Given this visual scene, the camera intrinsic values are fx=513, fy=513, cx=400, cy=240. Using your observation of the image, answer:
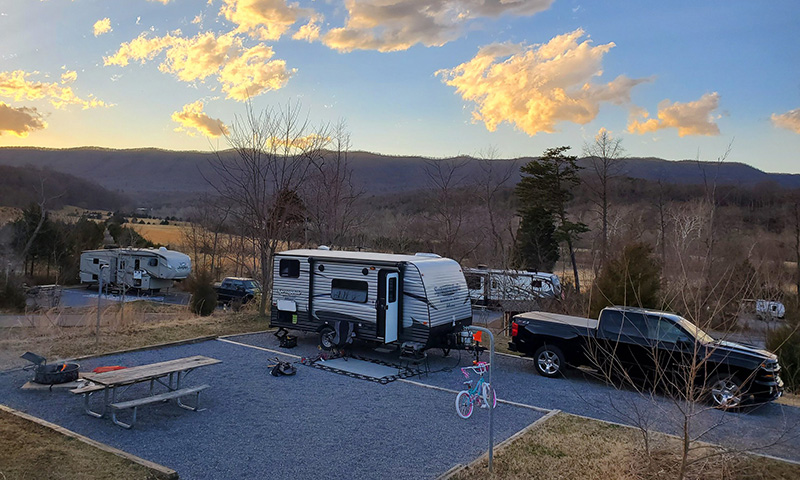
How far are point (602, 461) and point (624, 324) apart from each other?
4168mm

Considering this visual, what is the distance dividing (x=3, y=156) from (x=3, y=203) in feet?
246

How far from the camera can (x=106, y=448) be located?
6.04 metres

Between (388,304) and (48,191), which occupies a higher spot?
(48,191)

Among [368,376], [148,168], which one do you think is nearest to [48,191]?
[368,376]

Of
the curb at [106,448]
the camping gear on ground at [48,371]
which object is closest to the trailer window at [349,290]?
the camping gear on ground at [48,371]

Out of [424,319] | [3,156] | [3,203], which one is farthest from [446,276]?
[3,156]

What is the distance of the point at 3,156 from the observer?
106000mm

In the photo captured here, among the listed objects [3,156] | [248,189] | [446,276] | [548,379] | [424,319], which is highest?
[3,156]

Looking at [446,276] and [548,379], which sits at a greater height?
[446,276]

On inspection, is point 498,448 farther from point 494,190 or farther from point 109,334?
point 494,190

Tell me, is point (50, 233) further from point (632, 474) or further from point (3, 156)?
point (3, 156)

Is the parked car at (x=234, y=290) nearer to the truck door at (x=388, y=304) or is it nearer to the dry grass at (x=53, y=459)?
the truck door at (x=388, y=304)

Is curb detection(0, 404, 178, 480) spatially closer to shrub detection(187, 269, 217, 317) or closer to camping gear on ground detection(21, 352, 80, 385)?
camping gear on ground detection(21, 352, 80, 385)

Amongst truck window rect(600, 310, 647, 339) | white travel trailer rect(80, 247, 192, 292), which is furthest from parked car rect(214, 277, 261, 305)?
truck window rect(600, 310, 647, 339)
